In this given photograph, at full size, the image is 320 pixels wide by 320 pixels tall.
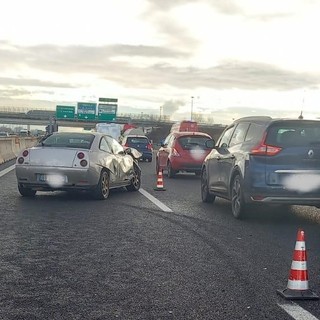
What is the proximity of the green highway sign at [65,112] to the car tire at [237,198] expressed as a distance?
220 feet

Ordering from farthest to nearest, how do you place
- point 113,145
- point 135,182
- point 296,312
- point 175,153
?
point 175,153
point 135,182
point 113,145
point 296,312

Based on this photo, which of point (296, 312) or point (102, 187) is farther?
point (102, 187)

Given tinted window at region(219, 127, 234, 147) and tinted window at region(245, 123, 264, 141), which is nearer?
tinted window at region(245, 123, 264, 141)

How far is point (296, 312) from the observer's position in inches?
170

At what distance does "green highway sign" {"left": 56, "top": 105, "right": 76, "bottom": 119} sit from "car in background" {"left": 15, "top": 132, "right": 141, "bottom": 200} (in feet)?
210

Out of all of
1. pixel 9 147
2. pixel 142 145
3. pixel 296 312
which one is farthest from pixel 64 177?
pixel 142 145

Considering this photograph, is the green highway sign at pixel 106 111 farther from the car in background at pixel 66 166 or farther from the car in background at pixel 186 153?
the car in background at pixel 66 166

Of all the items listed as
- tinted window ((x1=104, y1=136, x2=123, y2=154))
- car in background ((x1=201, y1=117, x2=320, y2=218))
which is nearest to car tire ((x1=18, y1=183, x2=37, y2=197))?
tinted window ((x1=104, y1=136, x2=123, y2=154))

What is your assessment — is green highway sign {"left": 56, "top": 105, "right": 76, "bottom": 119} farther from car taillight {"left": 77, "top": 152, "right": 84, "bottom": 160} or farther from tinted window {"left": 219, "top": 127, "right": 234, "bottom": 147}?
tinted window {"left": 219, "top": 127, "right": 234, "bottom": 147}

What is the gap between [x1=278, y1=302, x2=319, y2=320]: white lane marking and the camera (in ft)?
13.8

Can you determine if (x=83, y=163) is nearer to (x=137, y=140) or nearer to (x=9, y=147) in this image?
(x=9, y=147)

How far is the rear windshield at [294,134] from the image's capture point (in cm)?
875

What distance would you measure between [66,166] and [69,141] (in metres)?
0.81

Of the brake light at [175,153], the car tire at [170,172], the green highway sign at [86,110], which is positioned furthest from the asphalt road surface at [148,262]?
the green highway sign at [86,110]
